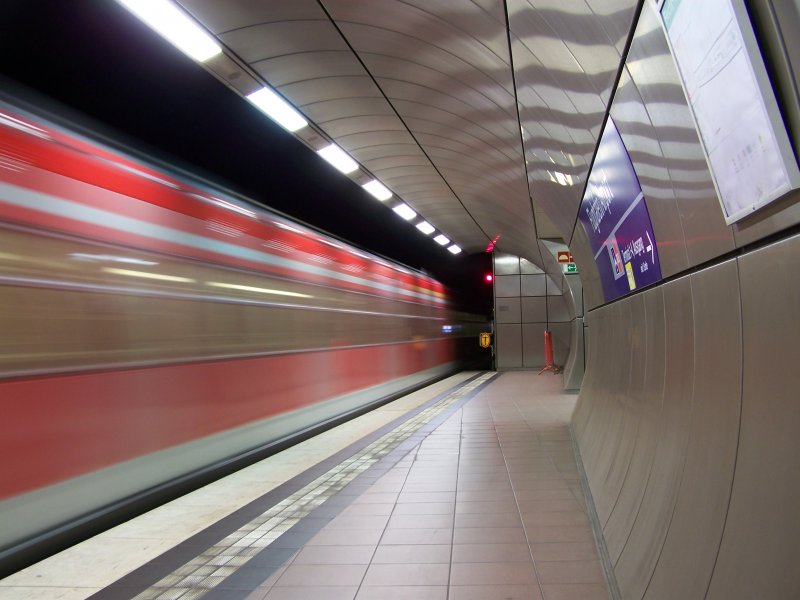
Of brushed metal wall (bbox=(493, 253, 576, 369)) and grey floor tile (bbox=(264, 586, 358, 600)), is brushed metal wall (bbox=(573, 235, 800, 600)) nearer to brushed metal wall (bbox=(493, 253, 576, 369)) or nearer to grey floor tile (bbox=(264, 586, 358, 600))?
grey floor tile (bbox=(264, 586, 358, 600))

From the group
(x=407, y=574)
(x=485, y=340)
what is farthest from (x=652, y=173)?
(x=485, y=340)

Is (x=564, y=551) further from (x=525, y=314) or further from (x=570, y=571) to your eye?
(x=525, y=314)

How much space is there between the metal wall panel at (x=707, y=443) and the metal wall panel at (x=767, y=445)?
8cm

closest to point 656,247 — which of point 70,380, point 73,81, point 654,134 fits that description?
point 654,134

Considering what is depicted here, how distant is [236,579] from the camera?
3311mm

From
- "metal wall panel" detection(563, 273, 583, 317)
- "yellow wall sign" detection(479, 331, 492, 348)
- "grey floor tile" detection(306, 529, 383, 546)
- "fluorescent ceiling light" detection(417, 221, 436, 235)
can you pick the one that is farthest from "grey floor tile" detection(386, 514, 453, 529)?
"yellow wall sign" detection(479, 331, 492, 348)

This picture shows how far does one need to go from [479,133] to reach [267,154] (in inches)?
145

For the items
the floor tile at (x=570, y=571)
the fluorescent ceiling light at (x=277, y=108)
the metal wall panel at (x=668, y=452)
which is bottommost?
the floor tile at (x=570, y=571)

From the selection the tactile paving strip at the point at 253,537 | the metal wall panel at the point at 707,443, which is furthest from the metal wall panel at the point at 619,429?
the tactile paving strip at the point at 253,537

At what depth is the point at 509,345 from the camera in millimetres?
20672

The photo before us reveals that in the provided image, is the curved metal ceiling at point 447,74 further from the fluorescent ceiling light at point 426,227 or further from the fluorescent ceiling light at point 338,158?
the fluorescent ceiling light at point 426,227

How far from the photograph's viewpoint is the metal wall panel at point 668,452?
2.36 m

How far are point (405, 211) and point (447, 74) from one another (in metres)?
7.79

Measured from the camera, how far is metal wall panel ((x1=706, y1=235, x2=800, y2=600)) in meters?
1.34
